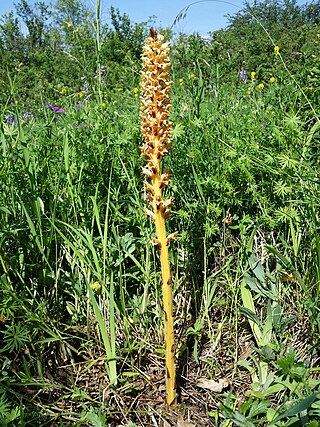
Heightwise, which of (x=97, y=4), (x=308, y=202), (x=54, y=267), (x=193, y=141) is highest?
(x=97, y=4)

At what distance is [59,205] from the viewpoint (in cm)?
220

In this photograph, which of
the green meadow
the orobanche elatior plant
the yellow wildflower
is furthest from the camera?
the yellow wildflower

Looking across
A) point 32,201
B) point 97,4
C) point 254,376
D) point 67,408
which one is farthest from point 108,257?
point 97,4

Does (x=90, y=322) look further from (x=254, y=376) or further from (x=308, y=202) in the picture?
(x=308, y=202)

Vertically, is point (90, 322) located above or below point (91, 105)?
below

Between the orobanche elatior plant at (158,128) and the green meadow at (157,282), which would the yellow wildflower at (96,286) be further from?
the orobanche elatior plant at (158,128)

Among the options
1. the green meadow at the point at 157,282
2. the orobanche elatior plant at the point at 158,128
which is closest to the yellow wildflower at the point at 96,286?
the green meadow at the point at 157,282

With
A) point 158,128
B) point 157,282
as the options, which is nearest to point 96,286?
point 157,282

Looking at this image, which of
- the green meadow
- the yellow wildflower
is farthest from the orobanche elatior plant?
the yellow wildflower

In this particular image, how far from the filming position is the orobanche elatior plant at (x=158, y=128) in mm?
1488

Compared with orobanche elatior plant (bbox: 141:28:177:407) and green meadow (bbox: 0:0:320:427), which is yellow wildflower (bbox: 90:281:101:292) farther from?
orobanche elatior plant (bbox: 141:28:177:407)

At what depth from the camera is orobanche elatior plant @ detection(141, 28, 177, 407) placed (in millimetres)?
1488

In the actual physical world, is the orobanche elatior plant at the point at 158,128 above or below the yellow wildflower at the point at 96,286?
above

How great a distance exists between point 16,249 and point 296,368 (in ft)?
4.13
